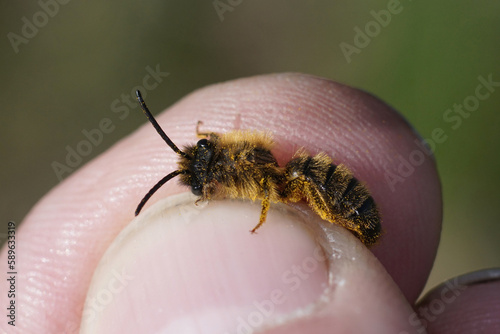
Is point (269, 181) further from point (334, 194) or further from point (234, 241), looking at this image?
point (234, 241)

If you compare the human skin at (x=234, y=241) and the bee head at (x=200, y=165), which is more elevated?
the bee head at (x=200, y=165)

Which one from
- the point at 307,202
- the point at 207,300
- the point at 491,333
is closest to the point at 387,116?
the point at 307,202

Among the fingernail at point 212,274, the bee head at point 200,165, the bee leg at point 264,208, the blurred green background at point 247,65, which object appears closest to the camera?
the fingernail at point 212,274

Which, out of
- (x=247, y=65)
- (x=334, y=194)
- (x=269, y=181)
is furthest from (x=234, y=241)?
(x=247, y=65)

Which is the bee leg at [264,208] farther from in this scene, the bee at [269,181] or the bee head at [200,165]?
the bee head at [200,165]

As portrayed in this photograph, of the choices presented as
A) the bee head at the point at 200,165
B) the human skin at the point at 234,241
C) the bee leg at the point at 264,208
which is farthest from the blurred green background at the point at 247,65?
the bee head at the point at 200,165

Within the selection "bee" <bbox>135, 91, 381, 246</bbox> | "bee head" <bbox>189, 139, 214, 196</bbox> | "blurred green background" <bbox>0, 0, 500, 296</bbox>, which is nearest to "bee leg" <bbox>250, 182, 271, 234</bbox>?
"bee" <bbox>135, 91, 381, 246</bbox>
